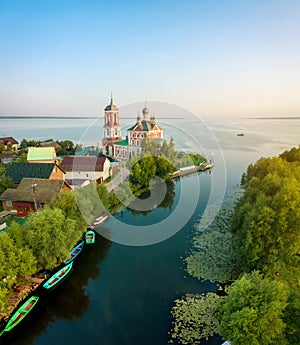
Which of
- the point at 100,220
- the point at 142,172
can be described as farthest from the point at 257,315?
the point at 142,172

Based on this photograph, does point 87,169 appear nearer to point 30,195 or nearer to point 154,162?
point 154,162

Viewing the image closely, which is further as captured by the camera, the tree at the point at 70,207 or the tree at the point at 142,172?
the tree at the point at 142,172

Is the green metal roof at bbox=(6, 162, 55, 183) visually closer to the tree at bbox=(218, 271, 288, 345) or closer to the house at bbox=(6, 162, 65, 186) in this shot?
the house at bbox=(6, 162, 65, 186)

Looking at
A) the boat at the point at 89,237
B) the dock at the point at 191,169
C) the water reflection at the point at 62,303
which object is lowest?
the water reflection at the point at 62,303

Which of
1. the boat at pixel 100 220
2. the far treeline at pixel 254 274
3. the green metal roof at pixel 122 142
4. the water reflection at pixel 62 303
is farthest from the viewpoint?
the green metal roof at pixel 122 142

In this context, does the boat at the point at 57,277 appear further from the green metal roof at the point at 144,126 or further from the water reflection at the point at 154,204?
the green metal roof at the point at 144,126

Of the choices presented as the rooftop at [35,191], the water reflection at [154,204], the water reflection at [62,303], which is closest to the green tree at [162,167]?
the water reflection at [154,204]
